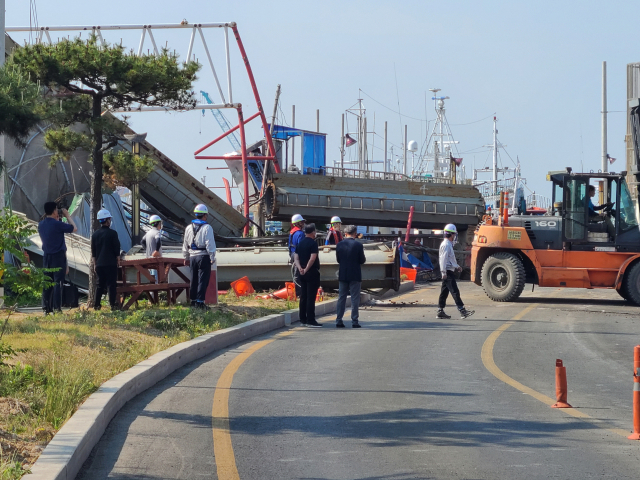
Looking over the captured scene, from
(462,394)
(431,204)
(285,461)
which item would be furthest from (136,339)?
(431,204)

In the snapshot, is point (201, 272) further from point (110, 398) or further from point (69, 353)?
point (110, 398)

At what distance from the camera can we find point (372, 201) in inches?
1340

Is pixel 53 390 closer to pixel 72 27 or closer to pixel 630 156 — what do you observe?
pixel 72 27

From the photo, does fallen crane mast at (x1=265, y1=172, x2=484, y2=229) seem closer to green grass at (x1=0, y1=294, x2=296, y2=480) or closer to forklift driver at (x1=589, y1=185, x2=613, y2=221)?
forklift driver at (x1=589, y1=185, x2=613, y2=221)

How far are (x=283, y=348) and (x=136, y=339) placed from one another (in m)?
2.15

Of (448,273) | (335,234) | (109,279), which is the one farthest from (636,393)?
(335,234)

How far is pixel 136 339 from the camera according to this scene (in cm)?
1069

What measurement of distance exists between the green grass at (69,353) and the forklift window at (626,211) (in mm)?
9383

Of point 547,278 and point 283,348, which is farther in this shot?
point 547,278

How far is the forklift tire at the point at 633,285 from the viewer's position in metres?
19.3

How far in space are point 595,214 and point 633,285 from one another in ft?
6.28

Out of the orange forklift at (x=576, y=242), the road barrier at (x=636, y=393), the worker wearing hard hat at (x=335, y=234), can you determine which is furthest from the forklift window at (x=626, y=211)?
the road barrier at (x=636, y=393)

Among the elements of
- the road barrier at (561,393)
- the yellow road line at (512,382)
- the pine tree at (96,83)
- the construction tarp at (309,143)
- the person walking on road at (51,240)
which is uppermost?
the construction tarp at (309,143)

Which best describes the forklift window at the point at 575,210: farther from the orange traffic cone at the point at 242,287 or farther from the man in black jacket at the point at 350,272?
the orange traffic cone at the point at 242,287
